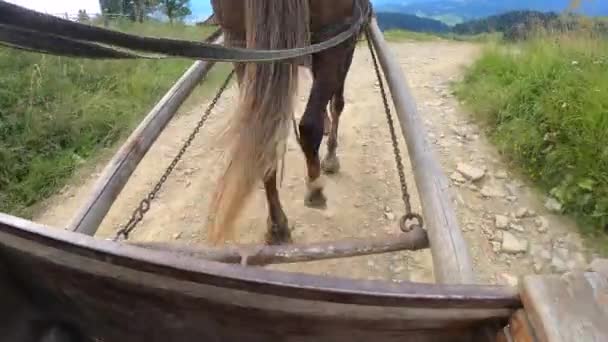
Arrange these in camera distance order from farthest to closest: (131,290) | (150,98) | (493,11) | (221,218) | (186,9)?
(493,11) < (186,9) < (150,98) < (221,218) < (131,290)

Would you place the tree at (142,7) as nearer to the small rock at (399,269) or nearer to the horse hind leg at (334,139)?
the horse hind leg at (334,139)

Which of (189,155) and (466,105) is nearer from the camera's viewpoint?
(189,155)

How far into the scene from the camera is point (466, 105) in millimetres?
4215

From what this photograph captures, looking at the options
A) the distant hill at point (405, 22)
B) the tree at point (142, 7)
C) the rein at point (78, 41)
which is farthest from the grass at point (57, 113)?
the distant hill at point (405, 22)

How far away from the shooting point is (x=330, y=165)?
336cm

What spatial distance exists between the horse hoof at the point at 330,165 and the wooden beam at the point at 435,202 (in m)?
1.27

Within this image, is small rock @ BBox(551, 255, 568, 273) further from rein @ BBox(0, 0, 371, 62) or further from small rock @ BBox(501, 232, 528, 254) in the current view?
rein @ BBox(0, 0, 371, 62)

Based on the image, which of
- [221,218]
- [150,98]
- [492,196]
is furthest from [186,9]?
[221,218]

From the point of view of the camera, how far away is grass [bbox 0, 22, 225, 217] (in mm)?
3439

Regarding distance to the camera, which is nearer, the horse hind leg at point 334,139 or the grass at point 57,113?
the horse hind leg at point 334,139

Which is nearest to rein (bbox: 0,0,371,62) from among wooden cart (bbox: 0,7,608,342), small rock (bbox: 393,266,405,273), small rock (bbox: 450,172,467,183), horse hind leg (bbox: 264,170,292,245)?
wooden cart (bbox: 0,7,608,342)

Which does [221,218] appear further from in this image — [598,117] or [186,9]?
[186,9]

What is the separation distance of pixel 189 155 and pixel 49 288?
2.90m

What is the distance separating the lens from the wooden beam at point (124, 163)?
4.84 ft
